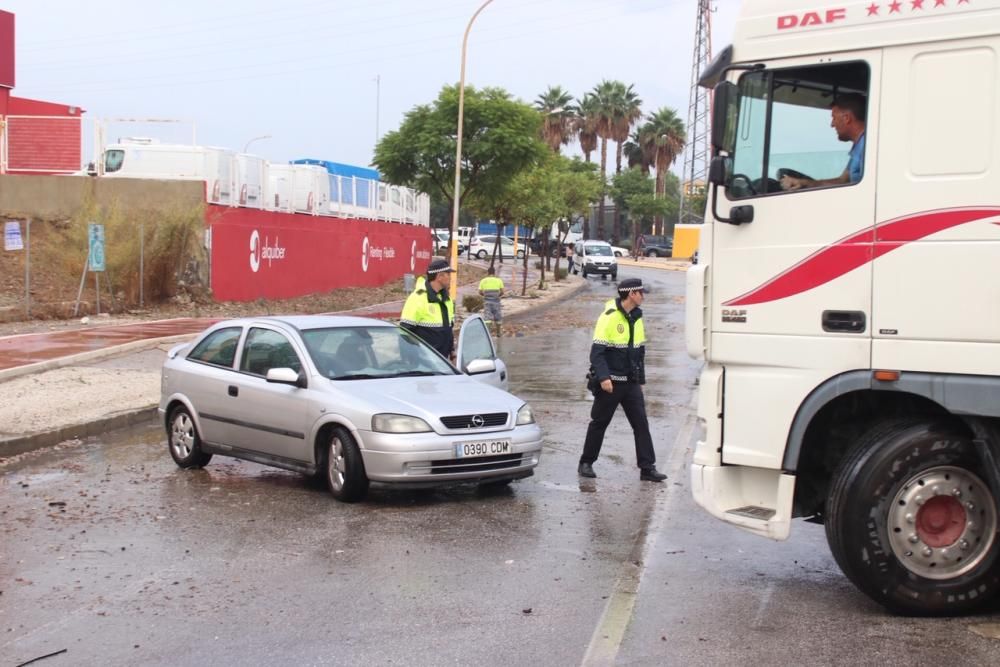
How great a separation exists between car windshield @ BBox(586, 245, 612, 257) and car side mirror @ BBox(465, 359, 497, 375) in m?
44.0

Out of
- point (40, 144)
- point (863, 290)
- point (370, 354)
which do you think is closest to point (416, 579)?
point (863, 290)

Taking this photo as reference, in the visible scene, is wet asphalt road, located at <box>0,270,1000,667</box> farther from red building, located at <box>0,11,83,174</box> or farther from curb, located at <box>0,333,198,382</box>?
red building, located at <box>0,11,83,174</box>

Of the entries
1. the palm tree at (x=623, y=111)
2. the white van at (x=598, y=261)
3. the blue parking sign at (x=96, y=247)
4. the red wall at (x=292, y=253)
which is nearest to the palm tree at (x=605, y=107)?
the palm tree at (x=623, y=111)

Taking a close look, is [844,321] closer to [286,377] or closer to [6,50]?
[286,377]

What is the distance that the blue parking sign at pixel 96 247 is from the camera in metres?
21.7

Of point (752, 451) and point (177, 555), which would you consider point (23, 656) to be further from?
point (752, 451)

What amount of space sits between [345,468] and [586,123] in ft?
239

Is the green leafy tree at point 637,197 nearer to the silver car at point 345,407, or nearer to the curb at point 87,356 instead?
the curb at point 87,356

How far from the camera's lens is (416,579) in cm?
652

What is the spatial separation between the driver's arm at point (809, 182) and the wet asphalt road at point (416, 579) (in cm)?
223

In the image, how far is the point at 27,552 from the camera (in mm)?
7180

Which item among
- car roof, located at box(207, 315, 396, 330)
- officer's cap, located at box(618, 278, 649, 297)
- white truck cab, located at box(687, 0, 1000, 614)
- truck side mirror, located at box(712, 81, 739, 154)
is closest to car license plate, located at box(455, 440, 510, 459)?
officer's cap, located at box(618, 278, 649, 297)

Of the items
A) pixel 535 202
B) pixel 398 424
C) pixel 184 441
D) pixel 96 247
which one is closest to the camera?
pixel 398 424

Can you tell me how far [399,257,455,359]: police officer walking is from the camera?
11.3 meters
